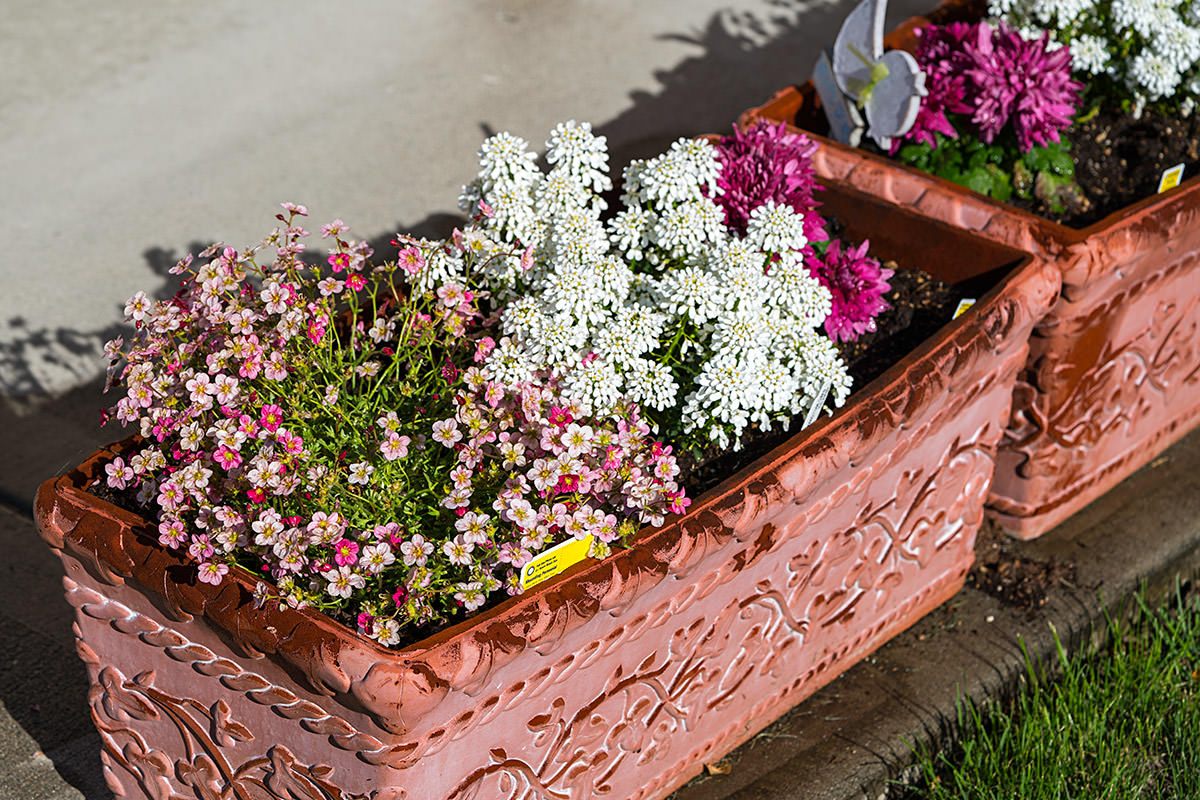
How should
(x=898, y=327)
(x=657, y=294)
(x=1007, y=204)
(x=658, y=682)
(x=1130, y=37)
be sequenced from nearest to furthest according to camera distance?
1. (x=658, y=682)
2. (x=657, y=294)
3. (x=898, y=327)
4. (x=1007, y=204)
5. (x=1130, y=37)

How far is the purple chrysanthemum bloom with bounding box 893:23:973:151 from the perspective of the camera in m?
2.67

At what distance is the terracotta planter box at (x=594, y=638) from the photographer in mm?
1580

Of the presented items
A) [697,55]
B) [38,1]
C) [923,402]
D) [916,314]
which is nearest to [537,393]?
[923,402]

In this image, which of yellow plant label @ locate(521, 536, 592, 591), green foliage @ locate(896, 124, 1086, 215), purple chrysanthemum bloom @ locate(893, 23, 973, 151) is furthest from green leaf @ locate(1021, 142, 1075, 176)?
yellow plant label @ locate(521, 536, 592, 591)

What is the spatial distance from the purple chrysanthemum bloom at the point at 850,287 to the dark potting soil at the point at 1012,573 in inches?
26.0

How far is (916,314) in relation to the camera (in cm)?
236

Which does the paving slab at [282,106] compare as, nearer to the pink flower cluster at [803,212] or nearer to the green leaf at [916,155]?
the green leaf at [916,155]

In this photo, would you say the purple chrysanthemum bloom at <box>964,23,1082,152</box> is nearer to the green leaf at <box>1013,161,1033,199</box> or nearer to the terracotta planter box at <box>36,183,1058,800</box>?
the green leaf at <box>1013,161,1033,199</box>

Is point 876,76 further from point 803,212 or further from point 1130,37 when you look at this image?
point 1130,37

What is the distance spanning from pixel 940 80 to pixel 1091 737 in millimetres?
1332

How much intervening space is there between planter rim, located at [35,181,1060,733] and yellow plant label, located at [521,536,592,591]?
2 cm

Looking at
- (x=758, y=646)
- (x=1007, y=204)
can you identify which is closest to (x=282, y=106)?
(x=1007, y=204)

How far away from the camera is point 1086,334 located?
241 cm

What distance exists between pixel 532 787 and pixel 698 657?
32 centimetres
